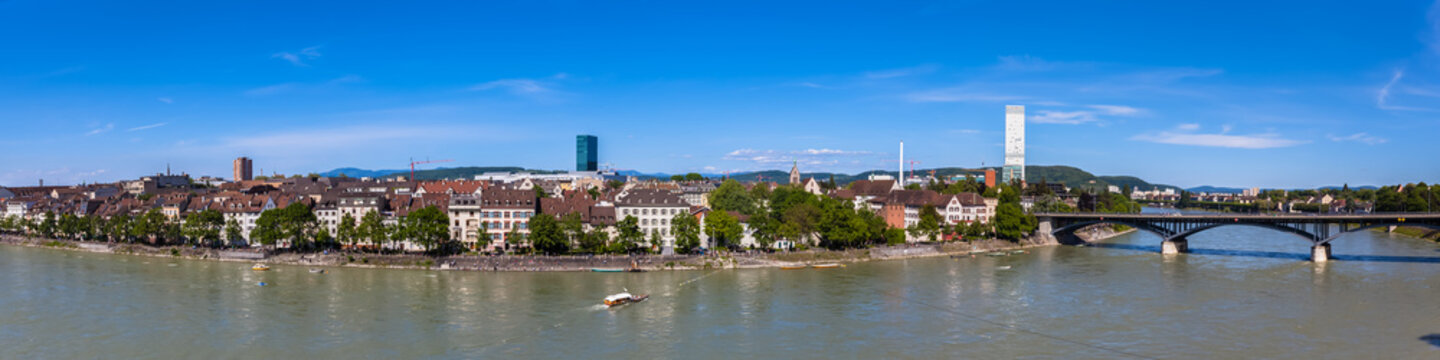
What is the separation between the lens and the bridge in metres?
49.8

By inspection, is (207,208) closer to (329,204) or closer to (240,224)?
(240,224)

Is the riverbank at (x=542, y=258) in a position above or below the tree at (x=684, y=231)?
below

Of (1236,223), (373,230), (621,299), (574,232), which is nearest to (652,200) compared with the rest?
(574,232)

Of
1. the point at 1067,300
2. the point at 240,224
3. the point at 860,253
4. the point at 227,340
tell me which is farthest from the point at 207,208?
the point at 1067,300

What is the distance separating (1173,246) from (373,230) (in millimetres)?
50493

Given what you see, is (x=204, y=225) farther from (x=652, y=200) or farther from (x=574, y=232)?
(x=652, y=200)

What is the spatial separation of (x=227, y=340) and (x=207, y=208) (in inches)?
1549

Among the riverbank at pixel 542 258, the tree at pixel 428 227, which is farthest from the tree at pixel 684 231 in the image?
the tree at pixel 428 227

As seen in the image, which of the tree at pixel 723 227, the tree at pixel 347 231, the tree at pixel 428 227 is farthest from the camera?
the tree at pixel 723 227

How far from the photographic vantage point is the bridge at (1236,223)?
164 feet

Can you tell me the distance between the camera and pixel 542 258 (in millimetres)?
44281

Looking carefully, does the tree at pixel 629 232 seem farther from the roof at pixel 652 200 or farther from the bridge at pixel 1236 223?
the bridge at pixel 1236 223

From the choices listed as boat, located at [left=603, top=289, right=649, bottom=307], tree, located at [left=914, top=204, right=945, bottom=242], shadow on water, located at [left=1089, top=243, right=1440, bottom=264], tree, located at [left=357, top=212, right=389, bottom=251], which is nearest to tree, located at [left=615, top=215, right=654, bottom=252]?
tree, located at [left=357, top=212, right=389, bottom=251]

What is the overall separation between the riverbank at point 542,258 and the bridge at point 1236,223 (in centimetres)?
1232
